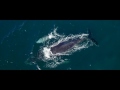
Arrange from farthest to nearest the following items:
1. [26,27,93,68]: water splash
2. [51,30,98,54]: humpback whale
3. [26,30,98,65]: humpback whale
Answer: [51,30,98,54]: humpback whale < [26,30,98,65]: humpback whale < [26,27,93,68]: water splash

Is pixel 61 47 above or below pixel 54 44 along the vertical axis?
below

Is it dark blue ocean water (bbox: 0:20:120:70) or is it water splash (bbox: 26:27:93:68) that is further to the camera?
water splash (bbox: 26:27:93:68)

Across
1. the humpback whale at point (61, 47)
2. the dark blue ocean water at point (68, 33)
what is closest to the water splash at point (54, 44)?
the humpback whale at point (61, 47)

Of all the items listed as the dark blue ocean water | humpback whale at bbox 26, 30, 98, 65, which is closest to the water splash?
humpback whale at bbox 26, 30, 98, 65

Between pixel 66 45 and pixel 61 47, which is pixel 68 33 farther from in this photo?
pixel 61 47

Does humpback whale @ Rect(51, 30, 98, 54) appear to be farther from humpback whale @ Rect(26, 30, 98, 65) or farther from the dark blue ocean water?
the dark blue ocean water

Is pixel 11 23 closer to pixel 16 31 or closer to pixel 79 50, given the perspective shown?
pixel 16 31

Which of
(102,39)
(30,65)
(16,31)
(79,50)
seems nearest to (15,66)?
(30,65)

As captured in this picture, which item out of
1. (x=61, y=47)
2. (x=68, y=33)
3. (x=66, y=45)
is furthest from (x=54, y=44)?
(x=68, y=33)
